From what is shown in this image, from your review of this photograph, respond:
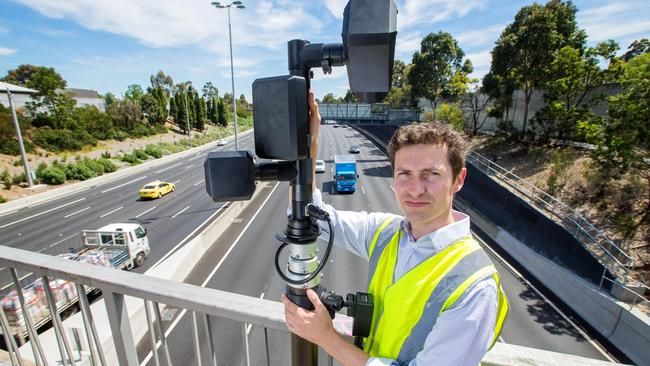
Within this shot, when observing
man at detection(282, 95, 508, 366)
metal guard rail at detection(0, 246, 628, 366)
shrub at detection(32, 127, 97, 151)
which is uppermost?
man at detection(282, 95, 508, 366)

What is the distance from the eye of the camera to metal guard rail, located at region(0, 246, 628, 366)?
1450 mm

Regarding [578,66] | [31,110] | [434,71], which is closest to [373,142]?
[434,71]

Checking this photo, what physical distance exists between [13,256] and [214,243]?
1602cm

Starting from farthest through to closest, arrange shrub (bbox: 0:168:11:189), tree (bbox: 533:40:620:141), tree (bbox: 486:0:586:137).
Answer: shrub (bbox: 0:168:11:189)
tree (bbox: 486:0:586:137)
tree (bbox: 533:40:620:141)

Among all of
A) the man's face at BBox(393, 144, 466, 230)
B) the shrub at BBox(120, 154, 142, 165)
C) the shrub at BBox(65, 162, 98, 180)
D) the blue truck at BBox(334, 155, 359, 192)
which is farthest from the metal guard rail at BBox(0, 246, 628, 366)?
the shrub at BBox(120, 154, 142, 165)

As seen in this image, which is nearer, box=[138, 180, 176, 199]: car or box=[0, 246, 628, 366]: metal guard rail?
box=[0, 246, 628, 366]: metal guard rail

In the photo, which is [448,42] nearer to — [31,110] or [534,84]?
[534,84]

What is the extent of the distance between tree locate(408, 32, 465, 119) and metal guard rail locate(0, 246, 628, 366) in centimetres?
3881

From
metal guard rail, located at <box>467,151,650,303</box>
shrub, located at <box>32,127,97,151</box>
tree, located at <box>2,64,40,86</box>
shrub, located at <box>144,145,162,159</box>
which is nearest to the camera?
metal guard rail, located at <box>467,151,650,303</box>

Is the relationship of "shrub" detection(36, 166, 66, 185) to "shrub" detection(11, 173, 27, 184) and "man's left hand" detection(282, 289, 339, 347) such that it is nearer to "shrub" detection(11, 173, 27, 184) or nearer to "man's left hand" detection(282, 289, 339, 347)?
"shrub" detection(11, 173, 27, 184)

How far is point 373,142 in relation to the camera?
56.8 meters

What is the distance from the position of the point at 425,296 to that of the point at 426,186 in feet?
1.82

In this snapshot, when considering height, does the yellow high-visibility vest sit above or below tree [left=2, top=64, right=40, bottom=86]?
below

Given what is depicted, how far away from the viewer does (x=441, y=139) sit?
63.8 inches
